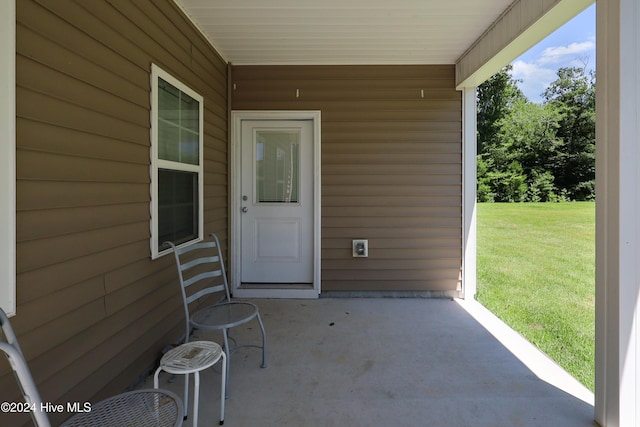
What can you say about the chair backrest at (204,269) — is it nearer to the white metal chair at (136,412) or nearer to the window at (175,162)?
the window at (175,162)

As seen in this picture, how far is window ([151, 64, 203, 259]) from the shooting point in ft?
7.14

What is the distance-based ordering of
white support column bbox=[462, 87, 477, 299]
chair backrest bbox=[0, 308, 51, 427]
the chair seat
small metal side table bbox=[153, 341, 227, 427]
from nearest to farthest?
chair backrest bbox=[0, 308, 51, 427] < small metal side table bbox=[153, 341, 227, 427] < the chair seat < white support column bbox=[462, 87, 477, 299]

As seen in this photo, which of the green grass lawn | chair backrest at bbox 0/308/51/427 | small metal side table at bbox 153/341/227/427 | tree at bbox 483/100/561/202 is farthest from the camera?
tree at bbox 483/100/561/202

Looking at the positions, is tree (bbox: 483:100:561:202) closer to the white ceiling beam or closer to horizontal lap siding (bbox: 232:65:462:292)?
horizontal lap siding (bbox: 232:65:462:292)

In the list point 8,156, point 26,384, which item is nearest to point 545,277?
point 26,384

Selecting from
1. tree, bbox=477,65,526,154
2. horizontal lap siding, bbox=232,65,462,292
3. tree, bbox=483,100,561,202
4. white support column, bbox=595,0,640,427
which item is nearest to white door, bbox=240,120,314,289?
horizontal lap siding, bbox=232,65,462,292

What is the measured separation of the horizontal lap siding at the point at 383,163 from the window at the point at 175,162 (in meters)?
1.07

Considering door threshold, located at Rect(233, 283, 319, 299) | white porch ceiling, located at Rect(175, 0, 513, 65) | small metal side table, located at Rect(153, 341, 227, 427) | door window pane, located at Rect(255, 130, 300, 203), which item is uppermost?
white porch ceiling, located at Rect(175, 0, 513, 65)

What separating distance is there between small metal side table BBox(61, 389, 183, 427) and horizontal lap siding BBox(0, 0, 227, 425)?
0.34 metres

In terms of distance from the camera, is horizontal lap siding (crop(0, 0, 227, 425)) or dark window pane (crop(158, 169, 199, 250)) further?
dark window pane (crop(158, 169, 199, 250))

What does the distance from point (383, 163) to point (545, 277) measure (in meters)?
2.88

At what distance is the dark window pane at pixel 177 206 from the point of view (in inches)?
91.5

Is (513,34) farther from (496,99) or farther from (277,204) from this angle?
(496,99)

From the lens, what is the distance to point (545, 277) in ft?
15.0
